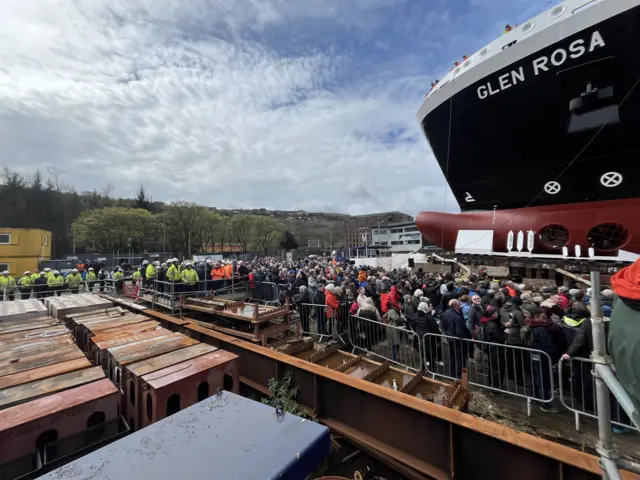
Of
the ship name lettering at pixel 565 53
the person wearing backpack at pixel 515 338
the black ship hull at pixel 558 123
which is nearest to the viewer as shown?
the person wearing backpack at pixel 515 338

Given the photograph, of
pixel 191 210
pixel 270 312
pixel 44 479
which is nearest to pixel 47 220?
pixel 191 210

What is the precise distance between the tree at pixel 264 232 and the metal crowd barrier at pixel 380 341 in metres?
60.5

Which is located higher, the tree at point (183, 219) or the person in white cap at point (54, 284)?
the tree at point (183, 219)

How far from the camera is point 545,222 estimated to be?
8641 millimetres

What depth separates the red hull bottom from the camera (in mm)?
7535

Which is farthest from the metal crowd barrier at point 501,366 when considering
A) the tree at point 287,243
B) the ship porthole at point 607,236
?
the tree at point 287,243

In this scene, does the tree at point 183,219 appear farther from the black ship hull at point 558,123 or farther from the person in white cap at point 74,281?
the black ship hull at point 558,123

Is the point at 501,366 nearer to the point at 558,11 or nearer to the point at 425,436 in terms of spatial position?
the point at 425,436

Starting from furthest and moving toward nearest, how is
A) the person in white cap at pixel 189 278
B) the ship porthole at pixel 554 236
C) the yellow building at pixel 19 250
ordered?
the yellow building at pixel 19 250 → the person in white cap at pixel 189 278 → the ship porthole at pixel 554 236

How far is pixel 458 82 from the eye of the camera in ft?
31.6

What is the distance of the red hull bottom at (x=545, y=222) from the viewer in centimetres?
754

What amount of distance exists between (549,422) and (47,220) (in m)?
70.8

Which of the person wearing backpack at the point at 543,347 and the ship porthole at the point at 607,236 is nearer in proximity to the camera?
the person wearing backpack at the point at 543,347

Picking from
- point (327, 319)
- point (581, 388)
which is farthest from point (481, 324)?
point (327, 319)
